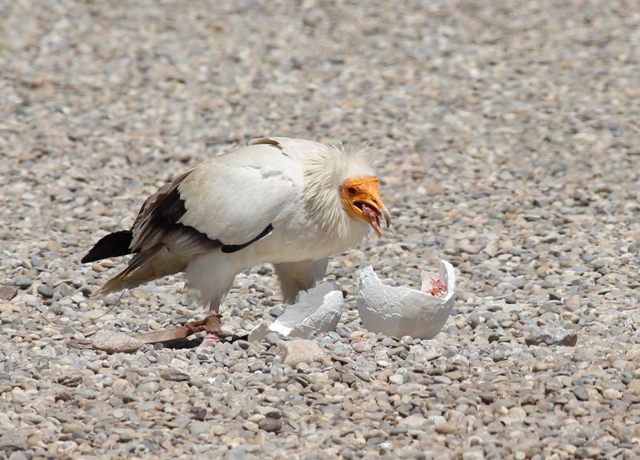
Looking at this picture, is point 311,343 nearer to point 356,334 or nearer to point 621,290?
point 356,334

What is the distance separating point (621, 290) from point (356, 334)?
2.04 m

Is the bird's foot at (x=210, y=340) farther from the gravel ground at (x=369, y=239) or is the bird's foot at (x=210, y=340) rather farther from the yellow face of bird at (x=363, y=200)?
the yellow face of bird at (x=363, y=200)

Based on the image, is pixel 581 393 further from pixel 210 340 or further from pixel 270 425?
pixel 210 340

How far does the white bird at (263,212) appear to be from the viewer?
199 inches

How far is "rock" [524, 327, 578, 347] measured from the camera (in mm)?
5176

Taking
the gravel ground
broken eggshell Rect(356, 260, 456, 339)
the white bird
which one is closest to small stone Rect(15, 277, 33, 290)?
the gravel ground

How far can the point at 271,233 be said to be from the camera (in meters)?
5.11

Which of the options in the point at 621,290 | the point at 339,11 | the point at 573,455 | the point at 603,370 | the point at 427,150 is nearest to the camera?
the point at 573,455

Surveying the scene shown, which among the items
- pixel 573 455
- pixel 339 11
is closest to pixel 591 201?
pixel 573 455

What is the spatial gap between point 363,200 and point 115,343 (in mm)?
1547

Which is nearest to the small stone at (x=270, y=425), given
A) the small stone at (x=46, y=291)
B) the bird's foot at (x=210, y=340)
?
the bird's foot at (x=210, y=340)

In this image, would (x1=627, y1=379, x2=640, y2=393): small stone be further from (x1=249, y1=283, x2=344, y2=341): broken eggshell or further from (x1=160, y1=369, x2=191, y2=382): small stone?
(x1=160, y1=369, x2=191, y2=382): small stone

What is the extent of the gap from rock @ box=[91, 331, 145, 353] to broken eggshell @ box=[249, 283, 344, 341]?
0.64m

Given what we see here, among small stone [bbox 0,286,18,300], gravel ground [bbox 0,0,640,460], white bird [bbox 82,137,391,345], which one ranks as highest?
white bird [bbox 82,137,391,345]
